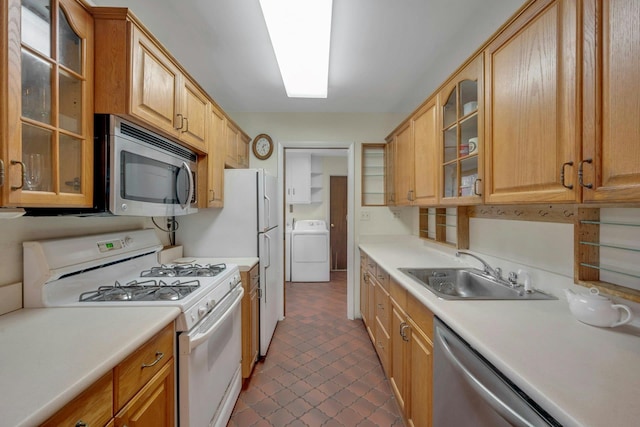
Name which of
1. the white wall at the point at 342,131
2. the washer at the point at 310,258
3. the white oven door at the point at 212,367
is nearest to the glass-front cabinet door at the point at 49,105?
the white oven door at the point at 212,367

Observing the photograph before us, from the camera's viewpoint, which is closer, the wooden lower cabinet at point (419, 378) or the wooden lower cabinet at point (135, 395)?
the wooden lower cabinet at point (135, 395)

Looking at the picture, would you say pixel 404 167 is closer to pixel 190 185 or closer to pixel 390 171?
pixel 390 171

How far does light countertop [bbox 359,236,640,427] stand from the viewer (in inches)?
22.2

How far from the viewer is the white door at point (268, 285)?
2.25 metres

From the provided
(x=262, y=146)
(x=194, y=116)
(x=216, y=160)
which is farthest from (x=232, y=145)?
(x=194, y=116)

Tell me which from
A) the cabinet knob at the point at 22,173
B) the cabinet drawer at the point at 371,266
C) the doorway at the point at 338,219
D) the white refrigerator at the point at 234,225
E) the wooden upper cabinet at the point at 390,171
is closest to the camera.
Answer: the cabinet knob at the point at 22,173

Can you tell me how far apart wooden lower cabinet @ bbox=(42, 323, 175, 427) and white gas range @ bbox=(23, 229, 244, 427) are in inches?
3.0

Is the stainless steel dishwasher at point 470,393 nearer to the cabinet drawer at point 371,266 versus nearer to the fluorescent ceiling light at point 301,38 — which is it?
the cabinet drawer at point 371,266

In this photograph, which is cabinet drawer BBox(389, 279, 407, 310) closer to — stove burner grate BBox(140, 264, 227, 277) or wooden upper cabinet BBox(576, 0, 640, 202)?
wooden upper cabinet BBox(576, 0, 640, 202)

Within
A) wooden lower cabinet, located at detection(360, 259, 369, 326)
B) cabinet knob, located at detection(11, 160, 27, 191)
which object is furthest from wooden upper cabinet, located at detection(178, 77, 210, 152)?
wooden lower cabinet, located at detection(360, 259, 369, 326)

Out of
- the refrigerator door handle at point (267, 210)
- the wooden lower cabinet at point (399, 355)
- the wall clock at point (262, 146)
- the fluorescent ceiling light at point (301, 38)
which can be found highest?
the fluorescent ceiling light at point (301, 38)

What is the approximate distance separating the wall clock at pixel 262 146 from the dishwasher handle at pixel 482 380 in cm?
255

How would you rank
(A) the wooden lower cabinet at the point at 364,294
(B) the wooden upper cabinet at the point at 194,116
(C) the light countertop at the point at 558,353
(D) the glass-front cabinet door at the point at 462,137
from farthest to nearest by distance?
(A) the wooden lower cabinet at the point at 364,294 → (B) the wooden upper cabinet at the point at 194,116 → (D) the glass-front cabinet door at the point at 462,137 → (C) the light countertop at the point at 558,353

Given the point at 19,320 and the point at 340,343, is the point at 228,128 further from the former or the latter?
the point at 340,343
